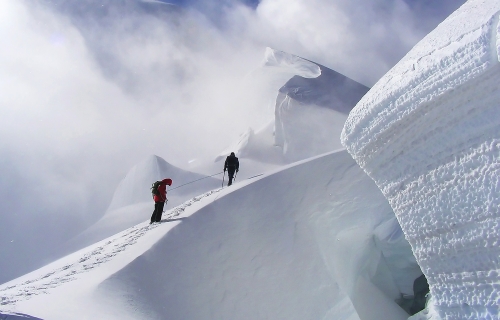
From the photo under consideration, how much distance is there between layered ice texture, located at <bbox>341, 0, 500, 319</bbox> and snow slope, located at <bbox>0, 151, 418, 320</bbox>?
223 centimetres

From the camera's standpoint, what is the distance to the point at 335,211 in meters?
7.09

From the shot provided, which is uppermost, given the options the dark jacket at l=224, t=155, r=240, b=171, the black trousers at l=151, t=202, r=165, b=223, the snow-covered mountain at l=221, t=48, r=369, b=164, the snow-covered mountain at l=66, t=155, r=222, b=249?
the snow-covered mountain at l=221, t=48, r=369, b=164

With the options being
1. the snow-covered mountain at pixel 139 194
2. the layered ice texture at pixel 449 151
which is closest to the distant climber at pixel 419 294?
the layered ice texture at pixel 449 151

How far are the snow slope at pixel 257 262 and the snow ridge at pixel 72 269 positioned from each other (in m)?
0.03

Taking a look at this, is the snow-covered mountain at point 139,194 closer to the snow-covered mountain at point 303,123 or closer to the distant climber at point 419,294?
the snow-covered mountain at point 303,123

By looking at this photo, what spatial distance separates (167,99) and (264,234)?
58.5 ft

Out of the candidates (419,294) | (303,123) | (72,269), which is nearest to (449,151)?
(419,294)

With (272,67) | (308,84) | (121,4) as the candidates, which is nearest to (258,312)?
(308,84)

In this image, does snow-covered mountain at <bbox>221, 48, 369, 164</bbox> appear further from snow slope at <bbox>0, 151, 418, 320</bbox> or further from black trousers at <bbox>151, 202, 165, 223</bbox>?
black trousers at <bbox>151, 202, 165, 223</bbox>

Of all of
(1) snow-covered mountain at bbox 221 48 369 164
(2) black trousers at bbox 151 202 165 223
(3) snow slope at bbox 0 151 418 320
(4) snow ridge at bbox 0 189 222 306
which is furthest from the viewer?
(1) snow-covered mountain at bbox 221 48 369 164

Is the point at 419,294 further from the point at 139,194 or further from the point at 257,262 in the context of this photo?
the point at 139,194

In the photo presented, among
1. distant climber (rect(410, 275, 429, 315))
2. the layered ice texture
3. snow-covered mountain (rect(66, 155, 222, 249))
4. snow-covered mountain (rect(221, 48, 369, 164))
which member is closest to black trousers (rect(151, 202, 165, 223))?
snow-covered mountain (rect(66, 155, 222, 249))

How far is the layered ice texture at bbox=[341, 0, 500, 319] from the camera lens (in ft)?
11.9

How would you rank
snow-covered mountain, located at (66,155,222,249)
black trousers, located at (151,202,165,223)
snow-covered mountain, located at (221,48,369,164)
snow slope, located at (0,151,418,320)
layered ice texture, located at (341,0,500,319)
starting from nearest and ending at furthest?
1. layered ice texture, located at (341,0,500,319)
2. snow slope, located at (0,151,418,320)
3. black trousers, located at (151,202,165,223)
4. snow-covered mountain, located at (66,155,222,249)
5. snow-covered mountain, located at (221,48,369,164)
